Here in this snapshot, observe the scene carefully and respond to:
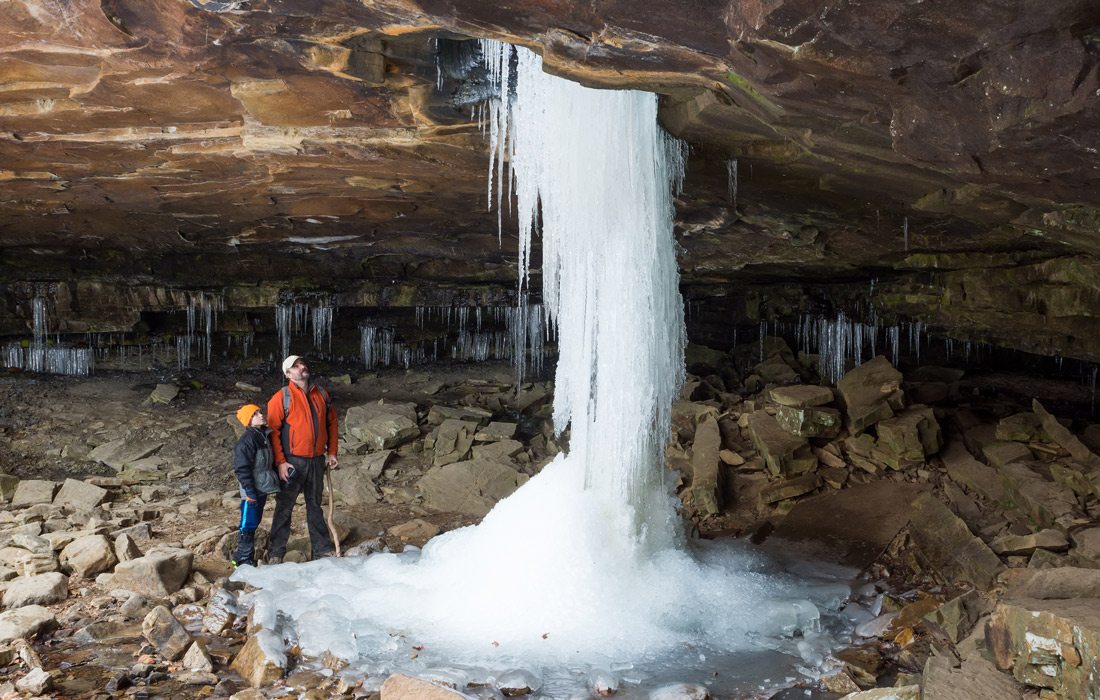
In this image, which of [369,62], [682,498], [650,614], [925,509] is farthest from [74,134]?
[925,509]

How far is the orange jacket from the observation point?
7.33 metres

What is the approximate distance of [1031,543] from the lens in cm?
733

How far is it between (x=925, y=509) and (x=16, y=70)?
9563mm

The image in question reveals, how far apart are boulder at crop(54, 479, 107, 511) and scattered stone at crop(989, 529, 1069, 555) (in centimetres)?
1043

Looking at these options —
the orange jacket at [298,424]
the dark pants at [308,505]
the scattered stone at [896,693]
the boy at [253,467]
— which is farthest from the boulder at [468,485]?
the scattered stone at [896,693]

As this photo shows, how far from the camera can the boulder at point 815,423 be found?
11.0m

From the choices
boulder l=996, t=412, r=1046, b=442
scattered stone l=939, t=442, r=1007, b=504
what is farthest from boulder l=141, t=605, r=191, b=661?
boulder l=996, t=412, r=1046, b=442

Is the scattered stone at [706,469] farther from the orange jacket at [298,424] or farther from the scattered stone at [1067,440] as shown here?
the orange jacket at [298,424]

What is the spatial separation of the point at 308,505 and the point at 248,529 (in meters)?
0.66

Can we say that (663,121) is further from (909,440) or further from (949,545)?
(909,440)

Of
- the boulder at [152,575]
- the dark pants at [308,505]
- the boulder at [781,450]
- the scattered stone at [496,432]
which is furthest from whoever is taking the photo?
the scattered stone at [496,432]

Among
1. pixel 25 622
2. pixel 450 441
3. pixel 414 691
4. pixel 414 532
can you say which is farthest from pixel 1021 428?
pixel 25 622

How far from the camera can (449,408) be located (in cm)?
1411

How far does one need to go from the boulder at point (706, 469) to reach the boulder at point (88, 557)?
6.84m
